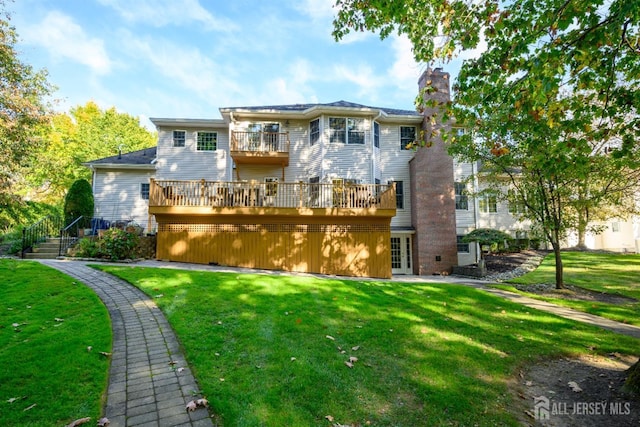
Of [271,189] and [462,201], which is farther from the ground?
[271,189]

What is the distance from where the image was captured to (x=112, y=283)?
783 centimetres

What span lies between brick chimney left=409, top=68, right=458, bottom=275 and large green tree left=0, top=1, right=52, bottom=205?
19.5 metres

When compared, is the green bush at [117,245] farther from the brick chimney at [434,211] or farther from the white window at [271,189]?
the brick chimney at [434,211]

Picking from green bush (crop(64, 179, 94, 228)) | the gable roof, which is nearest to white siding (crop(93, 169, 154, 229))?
the gable roof

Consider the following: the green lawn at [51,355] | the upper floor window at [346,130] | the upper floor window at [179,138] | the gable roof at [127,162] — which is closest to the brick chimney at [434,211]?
the upper floor window at [346,130]

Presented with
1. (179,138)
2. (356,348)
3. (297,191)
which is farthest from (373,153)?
(356,348)

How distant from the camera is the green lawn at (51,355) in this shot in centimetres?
284

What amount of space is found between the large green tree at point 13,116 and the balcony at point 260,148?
971cm

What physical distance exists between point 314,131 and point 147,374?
580 inches

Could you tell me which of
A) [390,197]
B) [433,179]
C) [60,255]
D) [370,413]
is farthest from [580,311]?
[60,255]

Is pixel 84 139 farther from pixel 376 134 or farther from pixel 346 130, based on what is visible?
pixel 376 134

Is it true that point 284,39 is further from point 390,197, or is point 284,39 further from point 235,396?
point 235,396

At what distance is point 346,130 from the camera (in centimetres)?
1633

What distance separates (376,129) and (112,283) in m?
14.6
